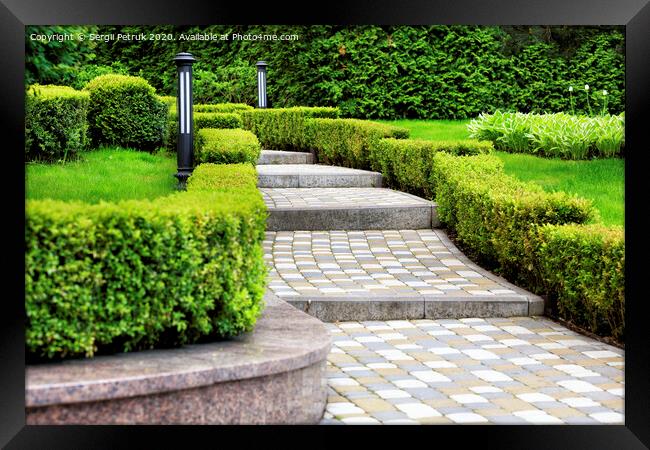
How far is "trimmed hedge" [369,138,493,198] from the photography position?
11109 millimetres

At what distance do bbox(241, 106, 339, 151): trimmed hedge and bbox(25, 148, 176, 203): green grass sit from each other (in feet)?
14.5

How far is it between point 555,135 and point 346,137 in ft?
10.7

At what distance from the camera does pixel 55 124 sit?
10.8 m

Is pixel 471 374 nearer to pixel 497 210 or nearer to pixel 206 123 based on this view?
pixel 497 210

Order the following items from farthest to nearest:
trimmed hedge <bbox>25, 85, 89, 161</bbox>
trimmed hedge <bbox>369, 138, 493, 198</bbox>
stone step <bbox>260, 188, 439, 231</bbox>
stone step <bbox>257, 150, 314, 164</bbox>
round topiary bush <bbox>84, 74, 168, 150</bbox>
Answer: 1. stone step <bbox>257, 150, 314, 164</bbox>
2. round topiary bush <bbox>84, 74, 168, 150</bbox>
3. trimmed hedge <bbox>369, 138, 493, 198</bbox>
4. trimmed hedge <bbox>25, 85, 89, 161</bbox>
5. stone step <bbox>260, 188, 439, 231</bbox>

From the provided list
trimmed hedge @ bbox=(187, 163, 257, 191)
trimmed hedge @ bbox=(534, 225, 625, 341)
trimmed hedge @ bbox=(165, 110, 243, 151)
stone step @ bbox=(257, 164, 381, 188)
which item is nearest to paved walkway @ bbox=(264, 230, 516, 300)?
trimmed hedge @ bbox=(534, 225, 625, 341)

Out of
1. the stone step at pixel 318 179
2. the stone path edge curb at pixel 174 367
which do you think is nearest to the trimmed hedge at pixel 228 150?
the stone step at pixel 318 179

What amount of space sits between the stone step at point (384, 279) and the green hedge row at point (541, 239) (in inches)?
8.3

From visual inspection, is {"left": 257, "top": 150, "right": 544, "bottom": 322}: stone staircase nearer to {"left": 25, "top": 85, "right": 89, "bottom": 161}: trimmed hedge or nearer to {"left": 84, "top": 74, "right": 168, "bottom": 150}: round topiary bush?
{"left": 84, "top": 74, "right": 168, "bottom": 150}: round topiary bush

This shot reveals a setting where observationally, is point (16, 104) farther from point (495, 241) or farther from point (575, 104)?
point (575, 104)

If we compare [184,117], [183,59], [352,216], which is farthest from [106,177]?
[352,216]

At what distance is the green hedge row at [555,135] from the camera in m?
12.9

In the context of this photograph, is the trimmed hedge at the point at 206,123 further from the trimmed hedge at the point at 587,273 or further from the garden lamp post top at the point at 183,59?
the trimmed hedge at the point at 587,273

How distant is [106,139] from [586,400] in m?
9.23
